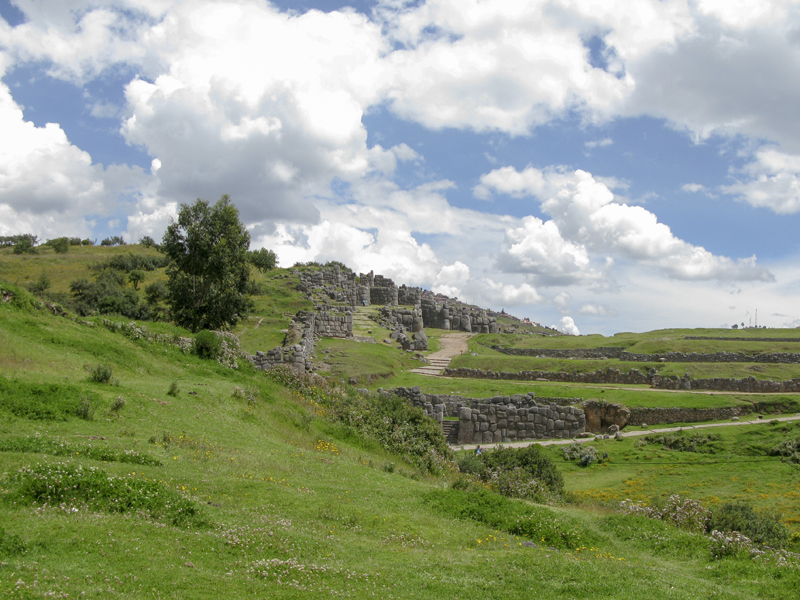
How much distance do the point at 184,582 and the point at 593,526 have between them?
10430 mm

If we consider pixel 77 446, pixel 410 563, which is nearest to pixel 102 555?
pixel 410 563

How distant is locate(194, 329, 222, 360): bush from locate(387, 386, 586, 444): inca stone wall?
13689mm

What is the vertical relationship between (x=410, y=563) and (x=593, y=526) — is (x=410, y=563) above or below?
above

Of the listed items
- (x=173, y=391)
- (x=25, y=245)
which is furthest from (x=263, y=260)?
(x=173, y=391)

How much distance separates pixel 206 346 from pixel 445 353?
35999 millimetres

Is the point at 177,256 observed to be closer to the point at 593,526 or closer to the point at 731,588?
the point at 593,526

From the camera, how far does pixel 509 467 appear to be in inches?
854

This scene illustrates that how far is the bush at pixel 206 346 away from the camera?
89.4 feet

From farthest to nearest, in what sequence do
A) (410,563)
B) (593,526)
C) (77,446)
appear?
(593,526)
(77,446)
(410,563)

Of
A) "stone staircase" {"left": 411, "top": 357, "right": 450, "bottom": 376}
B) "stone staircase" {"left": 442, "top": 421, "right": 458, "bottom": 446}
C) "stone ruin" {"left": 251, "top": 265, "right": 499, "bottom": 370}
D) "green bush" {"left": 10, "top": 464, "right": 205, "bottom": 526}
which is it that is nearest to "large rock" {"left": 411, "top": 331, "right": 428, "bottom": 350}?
"stone ruin" {"left": 251, "top": 265, "right": 499, "bottom": 370}

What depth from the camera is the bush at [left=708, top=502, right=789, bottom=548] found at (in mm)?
13384

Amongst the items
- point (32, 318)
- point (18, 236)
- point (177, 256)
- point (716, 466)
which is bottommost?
point (716, 466)

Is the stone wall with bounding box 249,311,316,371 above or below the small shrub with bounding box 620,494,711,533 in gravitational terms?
above

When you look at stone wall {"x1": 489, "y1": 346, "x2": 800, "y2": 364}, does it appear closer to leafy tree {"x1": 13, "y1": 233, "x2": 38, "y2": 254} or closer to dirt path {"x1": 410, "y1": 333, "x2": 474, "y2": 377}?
dirt path {"x1": 410, "y1": 333, "x2": 474, "y2": 377}
